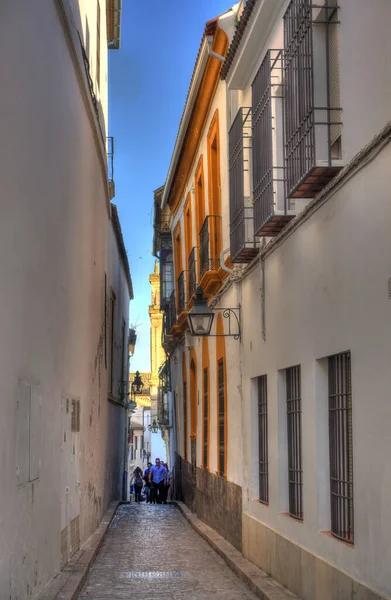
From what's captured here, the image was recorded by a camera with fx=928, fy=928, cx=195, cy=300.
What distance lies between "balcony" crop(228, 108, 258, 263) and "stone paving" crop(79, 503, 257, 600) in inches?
158

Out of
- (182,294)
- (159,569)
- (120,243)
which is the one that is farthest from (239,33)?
(120,243)

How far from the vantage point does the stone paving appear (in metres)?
9.88

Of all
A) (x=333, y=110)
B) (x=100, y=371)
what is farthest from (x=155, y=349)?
(x=333, y=110)

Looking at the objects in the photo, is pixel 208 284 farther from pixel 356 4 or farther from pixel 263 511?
pixel 356 4

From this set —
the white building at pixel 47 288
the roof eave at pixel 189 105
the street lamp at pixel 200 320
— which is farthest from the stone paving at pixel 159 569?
the roof eave at pixel 189 105

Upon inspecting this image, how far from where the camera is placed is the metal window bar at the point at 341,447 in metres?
7.80

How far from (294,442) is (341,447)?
1.77 metres

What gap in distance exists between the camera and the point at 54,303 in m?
9.64

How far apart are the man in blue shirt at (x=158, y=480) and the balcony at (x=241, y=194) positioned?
574 inches

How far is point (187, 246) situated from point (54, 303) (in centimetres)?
1120

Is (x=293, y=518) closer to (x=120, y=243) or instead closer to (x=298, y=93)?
(x=298, y=93)

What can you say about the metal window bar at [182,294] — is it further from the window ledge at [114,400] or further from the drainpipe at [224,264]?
the drainpipe at [224,264]

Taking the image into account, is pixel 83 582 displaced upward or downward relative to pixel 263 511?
downward

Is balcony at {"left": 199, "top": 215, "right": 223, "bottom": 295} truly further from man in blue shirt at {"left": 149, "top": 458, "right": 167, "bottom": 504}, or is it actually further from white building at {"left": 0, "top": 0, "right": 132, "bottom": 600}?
man in blue shirt at {"left": 149, "top": 458, "right": 167, "bottom": 504}
